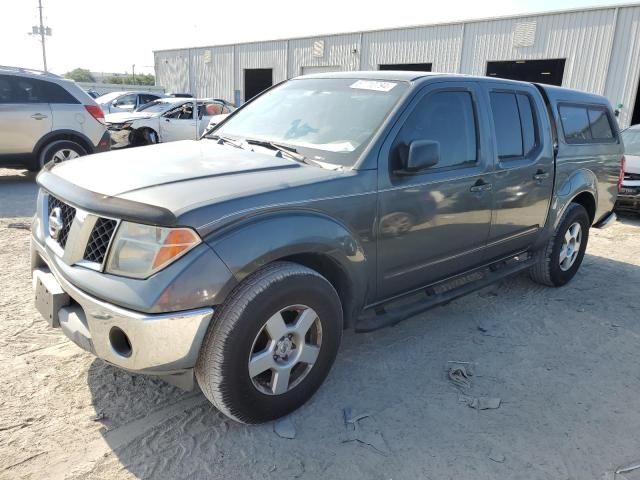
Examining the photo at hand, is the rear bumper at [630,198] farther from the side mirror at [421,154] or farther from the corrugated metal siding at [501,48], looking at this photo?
the corrugated metal siding at [501,48]

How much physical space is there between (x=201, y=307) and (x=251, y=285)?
0.27 m

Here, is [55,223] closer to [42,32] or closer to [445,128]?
[445,128]

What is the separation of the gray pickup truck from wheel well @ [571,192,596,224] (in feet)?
2.87

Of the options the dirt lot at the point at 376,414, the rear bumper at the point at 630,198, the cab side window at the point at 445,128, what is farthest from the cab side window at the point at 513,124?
the rear bumper at the point at 630,198

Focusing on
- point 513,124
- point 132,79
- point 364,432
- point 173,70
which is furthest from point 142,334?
point 132,79

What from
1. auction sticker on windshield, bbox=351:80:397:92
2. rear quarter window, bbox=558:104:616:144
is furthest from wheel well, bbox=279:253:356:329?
rear quarter window, bbox=558:104:616:144

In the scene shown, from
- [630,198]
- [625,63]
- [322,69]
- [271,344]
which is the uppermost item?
[625,63]

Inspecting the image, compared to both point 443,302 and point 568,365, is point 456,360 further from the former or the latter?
point 568,365

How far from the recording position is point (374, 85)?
3.50 metres

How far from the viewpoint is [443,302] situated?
3.65 meters

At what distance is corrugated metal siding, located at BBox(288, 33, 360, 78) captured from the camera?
2322cm

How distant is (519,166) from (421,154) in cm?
149

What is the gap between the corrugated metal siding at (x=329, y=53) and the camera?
23219 mm

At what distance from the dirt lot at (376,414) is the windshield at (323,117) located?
144 cm
